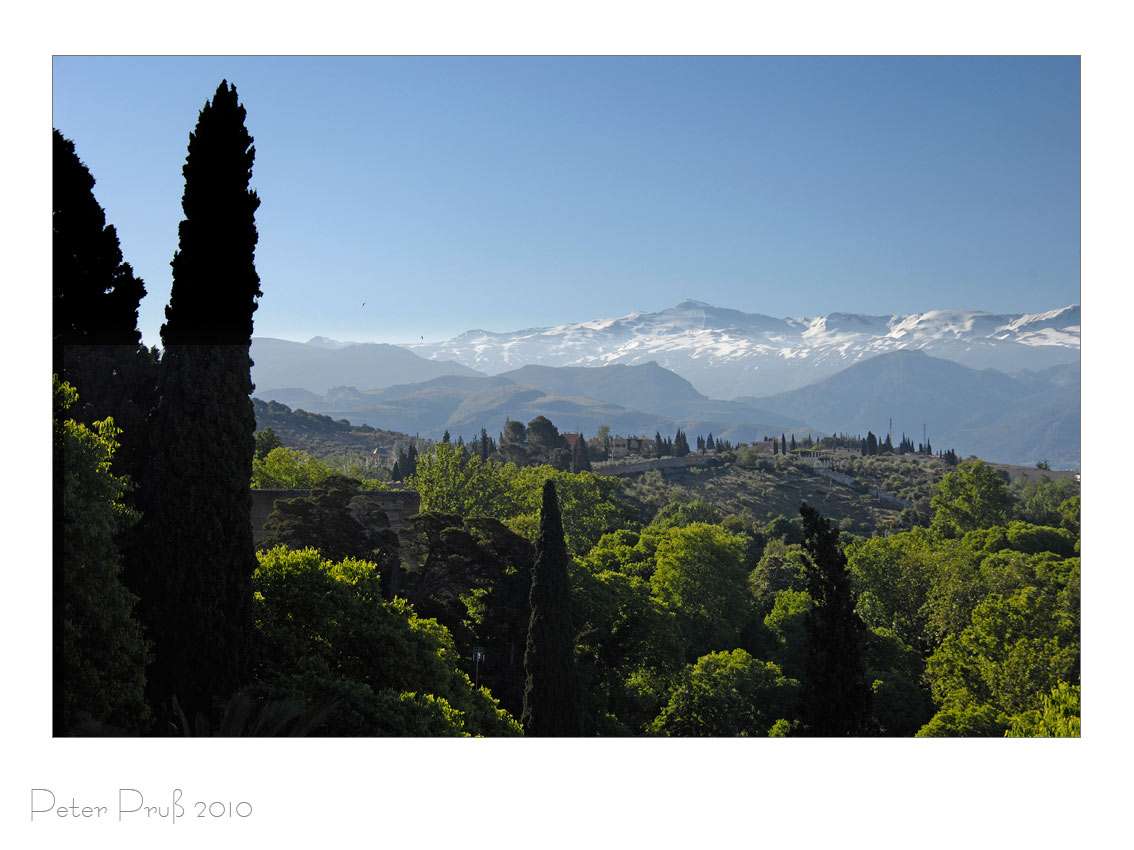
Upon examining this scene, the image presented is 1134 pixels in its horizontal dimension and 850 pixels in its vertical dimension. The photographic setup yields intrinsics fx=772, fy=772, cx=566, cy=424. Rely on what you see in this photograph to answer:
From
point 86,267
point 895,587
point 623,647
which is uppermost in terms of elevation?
point 86,267

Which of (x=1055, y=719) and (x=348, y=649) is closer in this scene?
(x=1055, y=719)

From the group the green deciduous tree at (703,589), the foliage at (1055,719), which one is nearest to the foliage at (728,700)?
the foliage at (1055,719)

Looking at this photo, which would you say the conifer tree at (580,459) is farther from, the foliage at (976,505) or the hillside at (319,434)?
the hillside at (319,434)

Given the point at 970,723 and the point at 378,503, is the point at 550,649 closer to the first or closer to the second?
the point at 378,503

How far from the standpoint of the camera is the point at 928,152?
11.5 metres

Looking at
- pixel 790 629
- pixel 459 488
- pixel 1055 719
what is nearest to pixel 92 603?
pixel 1055 719

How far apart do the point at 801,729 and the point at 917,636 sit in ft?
41.6

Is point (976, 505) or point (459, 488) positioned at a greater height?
point (459, 488)

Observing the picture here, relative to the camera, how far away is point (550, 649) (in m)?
10.6

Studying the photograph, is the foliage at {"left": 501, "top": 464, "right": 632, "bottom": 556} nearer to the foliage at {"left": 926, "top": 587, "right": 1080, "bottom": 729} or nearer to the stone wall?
the stone wall

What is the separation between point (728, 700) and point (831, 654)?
369 cm

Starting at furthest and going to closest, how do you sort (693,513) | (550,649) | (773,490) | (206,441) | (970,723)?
(773,490)
(693,513)
(970,723)
(550,649)
(206,441)

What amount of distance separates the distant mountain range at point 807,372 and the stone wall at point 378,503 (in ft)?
14.0

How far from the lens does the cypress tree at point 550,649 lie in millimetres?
10328
